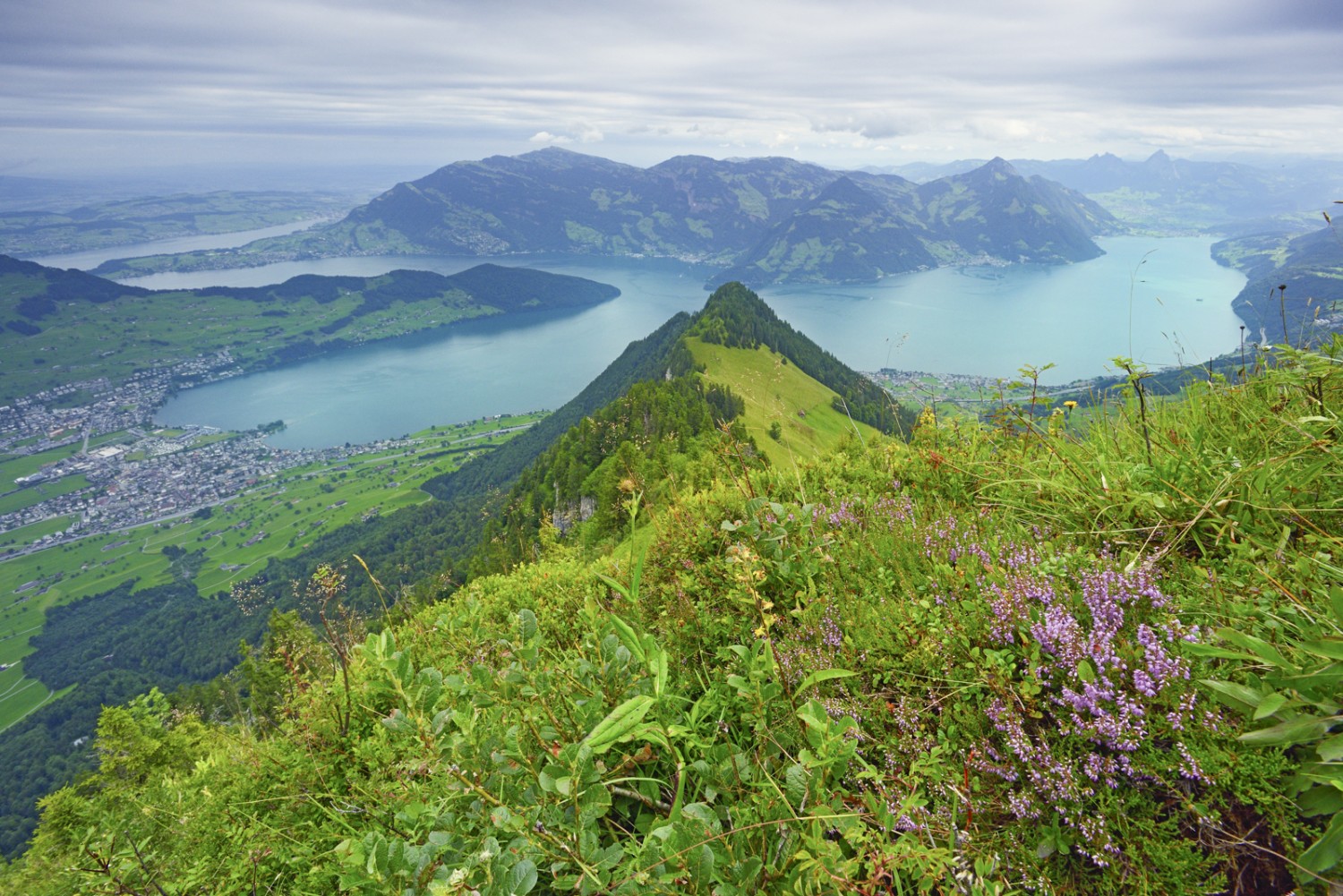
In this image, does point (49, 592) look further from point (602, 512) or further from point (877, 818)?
point (877, 818)

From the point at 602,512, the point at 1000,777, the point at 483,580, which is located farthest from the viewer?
the point at 602,512

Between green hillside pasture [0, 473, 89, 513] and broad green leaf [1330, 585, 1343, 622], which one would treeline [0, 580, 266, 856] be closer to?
green hillside pasture [0, 473, 89, 513]

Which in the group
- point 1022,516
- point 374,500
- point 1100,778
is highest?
point 1022,516

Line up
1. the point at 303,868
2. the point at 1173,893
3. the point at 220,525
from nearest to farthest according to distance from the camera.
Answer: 1. the point at 1173,893
2. the point at 303,868
3. the point at 220,525

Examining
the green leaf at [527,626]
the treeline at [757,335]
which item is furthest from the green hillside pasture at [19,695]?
the green leaf at [527,626]

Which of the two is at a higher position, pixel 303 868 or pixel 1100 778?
pixel 1100 778

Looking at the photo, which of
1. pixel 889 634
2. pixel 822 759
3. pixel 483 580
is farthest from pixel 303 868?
pixel 483 580

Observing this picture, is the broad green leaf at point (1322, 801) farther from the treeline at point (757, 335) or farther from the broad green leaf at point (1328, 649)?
the treeline at point (757, 335)
